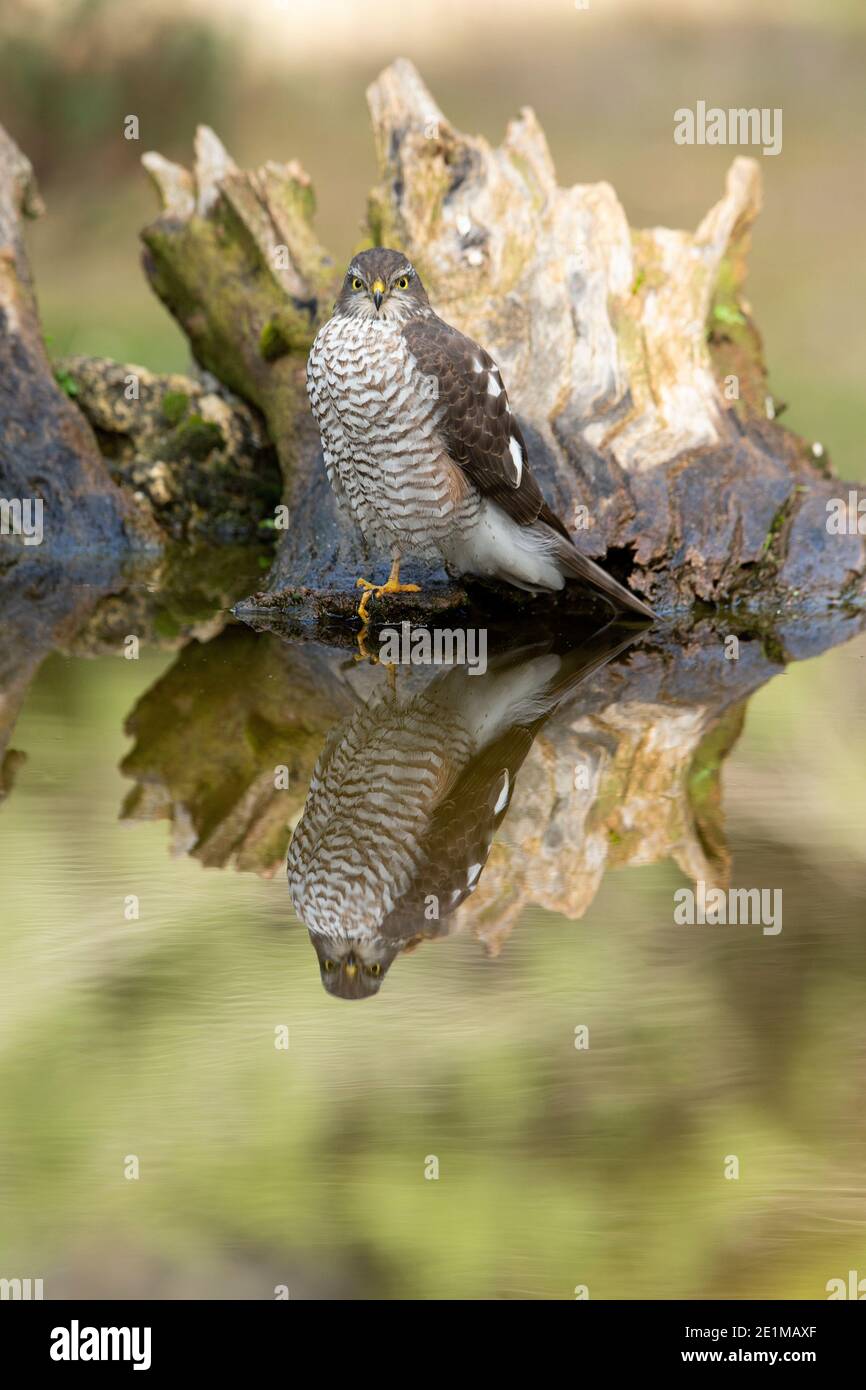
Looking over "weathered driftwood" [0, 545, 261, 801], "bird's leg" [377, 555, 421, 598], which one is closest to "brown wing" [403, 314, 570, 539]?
"bird's leg" [377, 555, 421, 598]

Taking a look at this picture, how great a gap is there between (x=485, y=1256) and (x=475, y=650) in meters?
3.69

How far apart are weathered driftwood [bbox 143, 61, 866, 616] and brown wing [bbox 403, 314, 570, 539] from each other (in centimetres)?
67

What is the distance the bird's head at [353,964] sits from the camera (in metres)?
3.26

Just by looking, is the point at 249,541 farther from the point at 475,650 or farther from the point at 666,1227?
the point at 666,1227

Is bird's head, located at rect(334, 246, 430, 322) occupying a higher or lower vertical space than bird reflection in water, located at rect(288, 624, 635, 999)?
higher

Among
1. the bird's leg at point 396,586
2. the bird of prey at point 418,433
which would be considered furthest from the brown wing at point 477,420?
the bird's leg at point 396,586

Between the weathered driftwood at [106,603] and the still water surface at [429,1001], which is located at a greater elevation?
the weathered driftwood at [106,603]

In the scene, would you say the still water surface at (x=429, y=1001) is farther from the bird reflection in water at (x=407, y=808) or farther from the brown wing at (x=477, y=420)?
the brown wing at (x=477, y=420)

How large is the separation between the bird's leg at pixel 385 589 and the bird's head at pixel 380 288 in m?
1.04

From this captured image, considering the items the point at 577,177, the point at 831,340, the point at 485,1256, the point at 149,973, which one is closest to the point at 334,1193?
the point at 485,1256

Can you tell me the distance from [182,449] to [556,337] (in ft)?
7.66

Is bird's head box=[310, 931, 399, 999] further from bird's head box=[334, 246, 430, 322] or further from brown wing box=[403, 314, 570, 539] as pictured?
bird's head box=[334, 246, 430, 322]

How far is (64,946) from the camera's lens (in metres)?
3.44

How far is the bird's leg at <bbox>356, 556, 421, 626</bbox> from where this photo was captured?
6.16 meters
